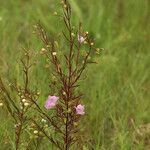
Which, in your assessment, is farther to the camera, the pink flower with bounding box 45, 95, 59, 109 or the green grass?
the green grass

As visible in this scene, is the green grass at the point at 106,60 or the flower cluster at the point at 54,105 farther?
the green grass at the point at 106,60

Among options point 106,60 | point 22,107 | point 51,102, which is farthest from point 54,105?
point 106,60

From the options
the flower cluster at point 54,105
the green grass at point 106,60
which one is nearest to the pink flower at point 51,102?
the flower cluster at point 54,105

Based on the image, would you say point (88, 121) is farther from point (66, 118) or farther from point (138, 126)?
point (66, 118)

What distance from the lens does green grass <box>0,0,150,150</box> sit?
2.97 m

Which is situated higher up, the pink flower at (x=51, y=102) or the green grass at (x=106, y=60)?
the green grass at (x=106, y=60)

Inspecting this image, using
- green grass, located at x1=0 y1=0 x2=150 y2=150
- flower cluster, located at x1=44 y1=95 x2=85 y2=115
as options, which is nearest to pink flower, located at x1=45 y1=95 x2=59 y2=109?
flower cluster, located at x1=44 y1=95 x2=85 y2=115

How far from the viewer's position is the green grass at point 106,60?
9.74 feet

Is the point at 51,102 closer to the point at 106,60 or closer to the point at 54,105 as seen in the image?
the point at 54,105

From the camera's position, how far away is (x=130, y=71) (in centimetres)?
360

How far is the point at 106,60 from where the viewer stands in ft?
11.5

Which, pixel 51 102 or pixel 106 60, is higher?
pixel 106 60

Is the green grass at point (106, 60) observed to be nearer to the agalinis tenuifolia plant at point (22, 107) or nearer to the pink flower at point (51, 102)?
the agalinis tenuifolia plant at point (22, 107)

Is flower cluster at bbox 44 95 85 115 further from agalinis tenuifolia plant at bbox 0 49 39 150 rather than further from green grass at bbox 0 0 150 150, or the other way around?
green grass at bbox 0 0 150 150
